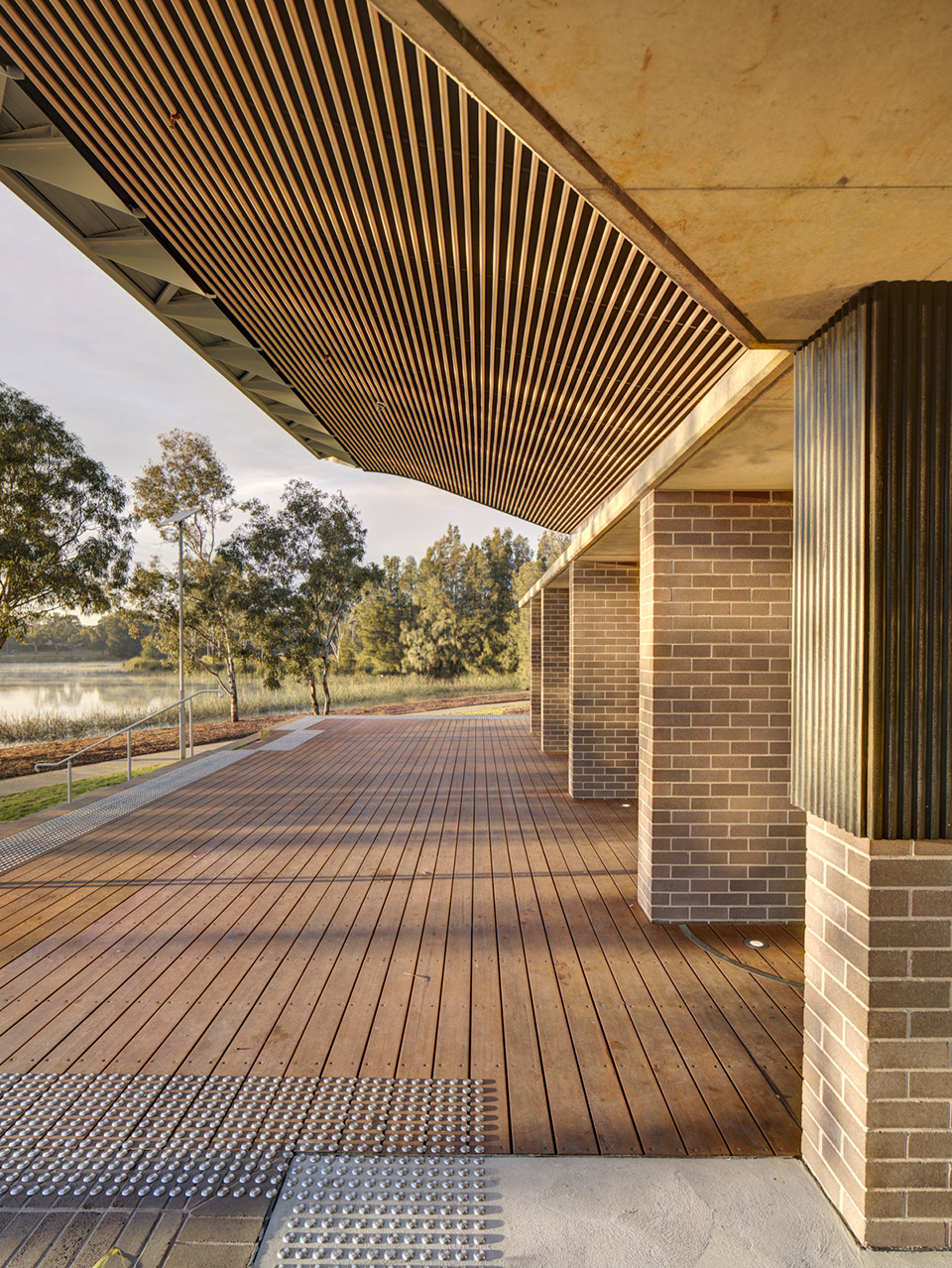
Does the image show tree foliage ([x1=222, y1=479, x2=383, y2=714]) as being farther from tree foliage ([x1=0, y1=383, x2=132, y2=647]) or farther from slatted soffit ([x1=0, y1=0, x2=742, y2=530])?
slatted soffit ([x1=0, y1=0, x2=742, y2=530])

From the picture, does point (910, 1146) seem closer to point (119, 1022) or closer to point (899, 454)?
point (899, 454)

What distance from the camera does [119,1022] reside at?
268 cm

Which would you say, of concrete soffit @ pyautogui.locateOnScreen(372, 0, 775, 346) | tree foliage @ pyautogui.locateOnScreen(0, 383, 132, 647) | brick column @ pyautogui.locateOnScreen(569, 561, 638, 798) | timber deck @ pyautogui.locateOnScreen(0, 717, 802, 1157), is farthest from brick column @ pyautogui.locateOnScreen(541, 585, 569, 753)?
tree foliage @ pyautogui.locateOnScreen(0, 383, 132, 647)

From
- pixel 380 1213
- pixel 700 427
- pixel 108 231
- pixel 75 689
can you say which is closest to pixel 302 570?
pixel 75 689

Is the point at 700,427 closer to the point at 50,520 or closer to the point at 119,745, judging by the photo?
the point at 50,520

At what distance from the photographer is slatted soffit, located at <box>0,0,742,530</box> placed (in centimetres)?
207

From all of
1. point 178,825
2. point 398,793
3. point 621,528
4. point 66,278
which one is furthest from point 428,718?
point 66,278

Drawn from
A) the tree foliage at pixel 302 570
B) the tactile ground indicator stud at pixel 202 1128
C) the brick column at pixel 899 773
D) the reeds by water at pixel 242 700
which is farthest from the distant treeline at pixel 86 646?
the brick column at pixel 899 773

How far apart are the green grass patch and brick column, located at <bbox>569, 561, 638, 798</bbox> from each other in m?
5.37

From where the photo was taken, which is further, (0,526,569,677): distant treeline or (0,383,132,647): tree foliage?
(0,526,569,677): distant treeline

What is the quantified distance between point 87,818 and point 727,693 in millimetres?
5599

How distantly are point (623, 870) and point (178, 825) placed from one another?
152 inches

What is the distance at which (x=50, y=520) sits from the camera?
1172 cm


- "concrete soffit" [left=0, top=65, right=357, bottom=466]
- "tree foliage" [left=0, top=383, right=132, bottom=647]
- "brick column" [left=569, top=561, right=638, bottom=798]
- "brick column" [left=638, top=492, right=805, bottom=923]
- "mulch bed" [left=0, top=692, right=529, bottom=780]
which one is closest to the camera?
"concrete soffit" [left=0, top=65, right=357, bottom=466]
